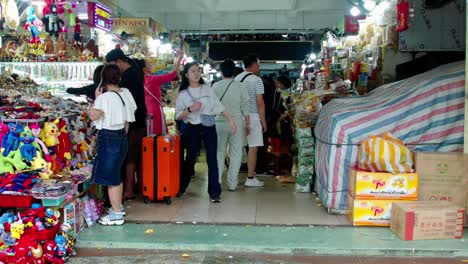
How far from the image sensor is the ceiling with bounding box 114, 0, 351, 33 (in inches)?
544

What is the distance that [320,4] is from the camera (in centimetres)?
1392

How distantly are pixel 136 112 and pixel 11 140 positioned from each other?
167cm

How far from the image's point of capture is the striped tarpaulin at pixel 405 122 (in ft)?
16.6

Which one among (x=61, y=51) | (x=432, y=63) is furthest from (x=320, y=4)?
(x=61, y=51)

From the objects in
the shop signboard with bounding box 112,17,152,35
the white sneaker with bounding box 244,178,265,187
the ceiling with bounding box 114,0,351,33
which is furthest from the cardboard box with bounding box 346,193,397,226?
the ceiling with bounding box 114,0,351,33

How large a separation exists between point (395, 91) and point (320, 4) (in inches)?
350

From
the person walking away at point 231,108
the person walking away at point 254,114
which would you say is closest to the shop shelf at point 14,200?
the person walking away at point 231,108

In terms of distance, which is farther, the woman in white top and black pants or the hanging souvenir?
the hanging souvenir

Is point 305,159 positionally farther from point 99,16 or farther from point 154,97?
point 99,16

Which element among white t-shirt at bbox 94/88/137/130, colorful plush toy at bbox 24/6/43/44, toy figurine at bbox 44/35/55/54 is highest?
colorful plush toy at bbox 24/6/43/44

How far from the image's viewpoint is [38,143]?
4543 mm

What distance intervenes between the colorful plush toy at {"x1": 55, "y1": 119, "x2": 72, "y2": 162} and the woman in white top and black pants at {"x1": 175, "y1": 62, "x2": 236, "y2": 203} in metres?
1.34

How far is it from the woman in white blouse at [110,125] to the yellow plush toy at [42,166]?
0.46 m

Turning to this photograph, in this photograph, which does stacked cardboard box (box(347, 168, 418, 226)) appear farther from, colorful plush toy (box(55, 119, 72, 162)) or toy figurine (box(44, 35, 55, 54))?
toy figurine (box(44, 35, 55, 54))
